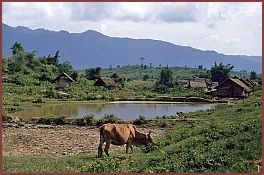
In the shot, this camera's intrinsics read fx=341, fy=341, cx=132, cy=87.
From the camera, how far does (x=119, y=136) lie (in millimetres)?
12688

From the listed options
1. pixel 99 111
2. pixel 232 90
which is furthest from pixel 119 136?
pixel 232 90

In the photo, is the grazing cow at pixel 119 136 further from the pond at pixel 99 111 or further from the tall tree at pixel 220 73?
the tall tree at pixel 220 73

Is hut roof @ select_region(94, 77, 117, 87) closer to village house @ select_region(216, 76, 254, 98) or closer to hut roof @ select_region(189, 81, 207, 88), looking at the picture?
hut roof @ select_region(189, 81, 207, 88)

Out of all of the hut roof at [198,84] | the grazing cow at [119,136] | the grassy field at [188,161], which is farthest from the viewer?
the hut roof at [198,84]

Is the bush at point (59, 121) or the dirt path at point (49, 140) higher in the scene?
the bush at point (59, 121)

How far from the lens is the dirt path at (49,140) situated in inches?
666

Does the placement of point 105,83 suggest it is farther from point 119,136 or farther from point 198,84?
point 119,136

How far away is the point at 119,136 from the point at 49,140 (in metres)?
8.59

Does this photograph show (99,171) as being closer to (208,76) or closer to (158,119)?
(158,119)

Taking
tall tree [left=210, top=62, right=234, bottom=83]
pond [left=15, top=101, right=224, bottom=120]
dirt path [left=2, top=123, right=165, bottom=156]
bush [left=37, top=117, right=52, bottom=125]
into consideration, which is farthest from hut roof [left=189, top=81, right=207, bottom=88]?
dirt path [left=2, top=123, right=165, bottom=156]

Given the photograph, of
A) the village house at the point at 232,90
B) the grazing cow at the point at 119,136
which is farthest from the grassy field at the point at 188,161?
the village house at the point at 232,90

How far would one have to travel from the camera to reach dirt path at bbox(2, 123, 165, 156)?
1692 cm

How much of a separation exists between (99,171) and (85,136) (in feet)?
38.2

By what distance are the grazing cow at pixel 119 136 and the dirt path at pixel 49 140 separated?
3.34 m
